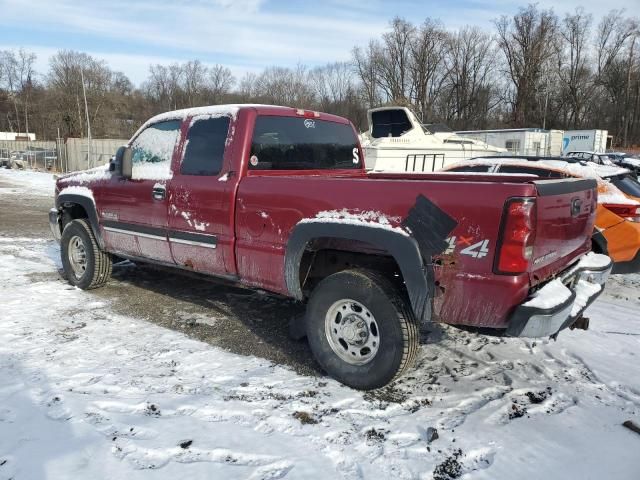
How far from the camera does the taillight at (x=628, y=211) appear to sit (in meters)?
5.79

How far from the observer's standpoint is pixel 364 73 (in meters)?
69.5

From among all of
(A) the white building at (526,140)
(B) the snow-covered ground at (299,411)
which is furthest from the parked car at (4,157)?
(B) the snow-covered ground at (299,411)

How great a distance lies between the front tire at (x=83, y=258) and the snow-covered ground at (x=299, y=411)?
1.04 m

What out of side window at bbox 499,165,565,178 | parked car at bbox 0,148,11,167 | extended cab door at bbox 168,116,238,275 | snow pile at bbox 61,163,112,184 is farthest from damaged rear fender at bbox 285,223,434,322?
parked car at bbox 0,148,11,167

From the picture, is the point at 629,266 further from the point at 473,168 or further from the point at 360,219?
the point at 360,219

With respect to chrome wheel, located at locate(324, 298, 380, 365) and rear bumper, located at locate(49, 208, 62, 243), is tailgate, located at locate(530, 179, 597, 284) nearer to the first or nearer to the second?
chrome wheel, located at locate(324, 298, 380, 365)

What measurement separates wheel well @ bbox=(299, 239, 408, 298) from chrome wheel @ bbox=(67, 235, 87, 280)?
331cm

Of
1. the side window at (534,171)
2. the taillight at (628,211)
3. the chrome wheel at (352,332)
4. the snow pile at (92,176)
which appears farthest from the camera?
the side window at (534,171)

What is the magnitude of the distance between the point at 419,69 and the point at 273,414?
68844 mm

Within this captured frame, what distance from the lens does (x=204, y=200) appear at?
13.6 feet

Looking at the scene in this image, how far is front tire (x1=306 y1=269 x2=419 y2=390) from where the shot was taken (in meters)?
3.23

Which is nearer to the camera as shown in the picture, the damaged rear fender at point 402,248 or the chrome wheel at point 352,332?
the damaged rear fender at point 402,248

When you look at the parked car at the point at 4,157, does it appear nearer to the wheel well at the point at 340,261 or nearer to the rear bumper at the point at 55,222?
the rear bumper at the point at 55,222

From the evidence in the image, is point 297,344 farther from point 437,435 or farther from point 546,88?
point 546,88
